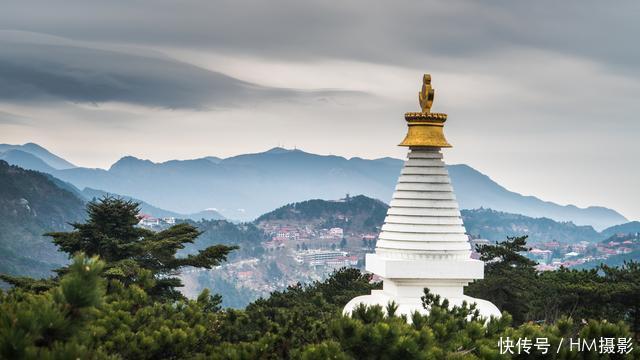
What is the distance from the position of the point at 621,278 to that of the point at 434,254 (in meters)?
18.9

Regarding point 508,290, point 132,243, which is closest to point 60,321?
point 132,243

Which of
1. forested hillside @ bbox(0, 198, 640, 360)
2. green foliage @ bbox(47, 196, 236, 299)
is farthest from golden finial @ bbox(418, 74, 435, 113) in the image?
green foliage @ bbox(47, 196, 236, 299)

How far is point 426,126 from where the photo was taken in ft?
81.6

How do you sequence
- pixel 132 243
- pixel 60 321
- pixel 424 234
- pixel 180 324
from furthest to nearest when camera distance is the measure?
pixel 132 243, pixel 424 234, pixel 180 324, pixel 60 321

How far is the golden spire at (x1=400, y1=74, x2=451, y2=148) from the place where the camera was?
24734mm

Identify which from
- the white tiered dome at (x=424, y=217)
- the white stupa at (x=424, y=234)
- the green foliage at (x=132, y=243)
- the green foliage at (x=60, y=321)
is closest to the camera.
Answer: the green foliage at (x=60, y=321)

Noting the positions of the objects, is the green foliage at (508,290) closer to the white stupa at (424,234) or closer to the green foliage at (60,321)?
the white stupa at (424,234)

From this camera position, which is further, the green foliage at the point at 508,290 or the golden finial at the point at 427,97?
the green foliage at the point at 508,290

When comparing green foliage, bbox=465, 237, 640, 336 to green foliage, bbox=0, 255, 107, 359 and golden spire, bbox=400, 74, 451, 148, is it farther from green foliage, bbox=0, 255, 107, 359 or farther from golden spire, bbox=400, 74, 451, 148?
green foliage, bbox=0, 255, 107, 359

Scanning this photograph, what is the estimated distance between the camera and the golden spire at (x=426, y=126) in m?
24.7

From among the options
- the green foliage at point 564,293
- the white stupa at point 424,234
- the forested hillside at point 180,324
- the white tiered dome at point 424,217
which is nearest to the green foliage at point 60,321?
the forested hillside at point 180,324

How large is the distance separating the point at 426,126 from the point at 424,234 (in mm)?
2577

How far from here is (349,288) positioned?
1949 inches

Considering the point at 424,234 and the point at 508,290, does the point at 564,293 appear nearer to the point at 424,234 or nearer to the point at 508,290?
the point at 508,290
